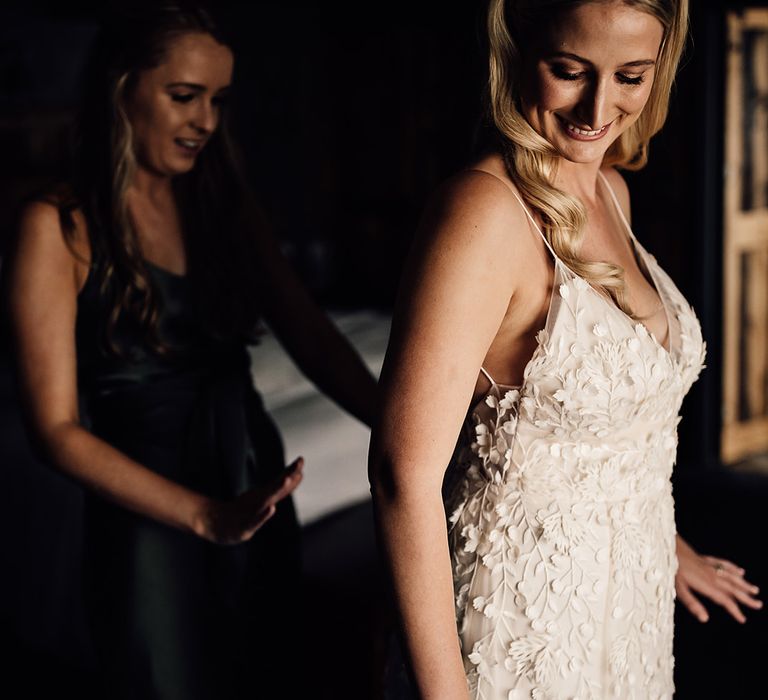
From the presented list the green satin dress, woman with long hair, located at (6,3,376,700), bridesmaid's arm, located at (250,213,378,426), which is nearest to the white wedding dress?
woman with long hair, located at (6,3,376,700)

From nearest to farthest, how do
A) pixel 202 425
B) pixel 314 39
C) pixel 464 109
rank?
pixel 202 425 < pixel 464 109 < pixel 314 39

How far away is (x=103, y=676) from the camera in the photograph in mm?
1743

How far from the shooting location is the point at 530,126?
1.17m

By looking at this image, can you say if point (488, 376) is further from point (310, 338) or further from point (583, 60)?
point (310, 338)

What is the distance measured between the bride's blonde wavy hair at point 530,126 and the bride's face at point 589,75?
0.05 ft

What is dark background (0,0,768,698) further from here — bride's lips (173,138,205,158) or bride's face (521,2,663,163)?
bride's lips (173,138,205,158)

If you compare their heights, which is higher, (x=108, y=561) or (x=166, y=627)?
(x=108, y=561)

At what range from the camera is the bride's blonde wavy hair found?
3.67ft

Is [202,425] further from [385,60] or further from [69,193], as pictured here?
[385,60]

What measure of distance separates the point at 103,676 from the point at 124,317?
2.23 ft

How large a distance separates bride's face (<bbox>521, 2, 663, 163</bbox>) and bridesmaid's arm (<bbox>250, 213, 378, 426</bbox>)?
0.79 meters

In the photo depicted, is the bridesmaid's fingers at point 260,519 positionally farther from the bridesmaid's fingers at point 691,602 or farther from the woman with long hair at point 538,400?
the bridesmaid's fingers at point 691,602

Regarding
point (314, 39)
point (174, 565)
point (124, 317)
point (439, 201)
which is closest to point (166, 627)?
point (174, 565)

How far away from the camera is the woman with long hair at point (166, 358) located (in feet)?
5.31
